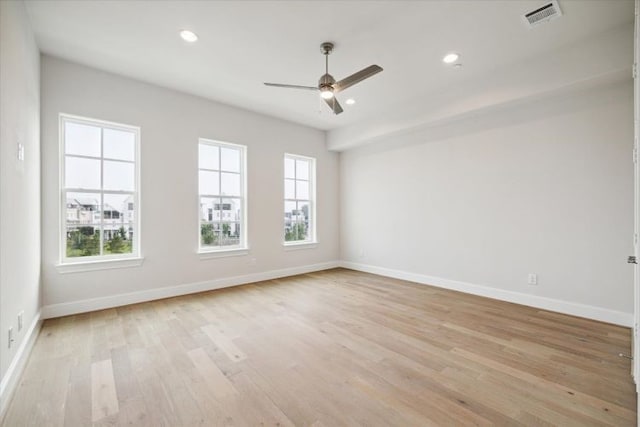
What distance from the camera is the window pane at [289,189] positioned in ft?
18.7

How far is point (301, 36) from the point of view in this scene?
2910 millimetres

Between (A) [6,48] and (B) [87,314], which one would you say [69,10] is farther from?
(B) [87,314]

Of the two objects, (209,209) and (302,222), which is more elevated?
(209,209)

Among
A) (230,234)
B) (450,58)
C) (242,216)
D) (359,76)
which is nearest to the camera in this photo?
(359,76)

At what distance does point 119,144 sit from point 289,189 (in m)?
2.87

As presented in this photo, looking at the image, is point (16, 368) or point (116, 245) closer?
point (16, 368)

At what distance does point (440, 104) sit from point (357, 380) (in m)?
3.89

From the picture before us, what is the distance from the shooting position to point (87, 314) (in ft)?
11.2

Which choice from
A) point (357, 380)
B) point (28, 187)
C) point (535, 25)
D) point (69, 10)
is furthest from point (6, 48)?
point (535, 25)

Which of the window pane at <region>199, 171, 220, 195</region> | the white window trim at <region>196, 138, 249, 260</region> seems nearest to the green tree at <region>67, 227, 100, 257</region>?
the white window trim at <region>196, 138, 249, 260</region>

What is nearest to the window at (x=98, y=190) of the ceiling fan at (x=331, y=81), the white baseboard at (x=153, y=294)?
the white baseboard at (x=153, y=294)

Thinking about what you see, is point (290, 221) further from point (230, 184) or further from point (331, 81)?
point (331, 81)

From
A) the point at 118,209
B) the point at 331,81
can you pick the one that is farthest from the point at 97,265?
the point at 331,81

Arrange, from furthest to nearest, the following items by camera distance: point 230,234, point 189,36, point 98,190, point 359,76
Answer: point 230,234
point 98,190
point 189,36
point 359,76
